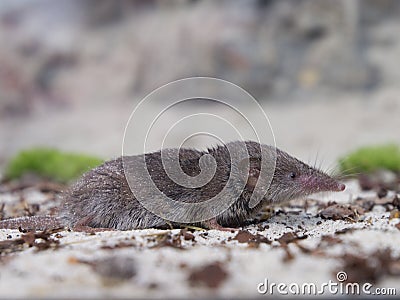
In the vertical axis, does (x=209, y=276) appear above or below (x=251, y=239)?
below

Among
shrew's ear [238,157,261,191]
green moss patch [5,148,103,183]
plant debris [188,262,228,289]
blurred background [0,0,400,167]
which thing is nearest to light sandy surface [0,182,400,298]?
plant debris [188,262,228,289]

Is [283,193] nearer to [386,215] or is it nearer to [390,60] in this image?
[386,215]

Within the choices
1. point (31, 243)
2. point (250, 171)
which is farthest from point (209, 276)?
point (250, 171)

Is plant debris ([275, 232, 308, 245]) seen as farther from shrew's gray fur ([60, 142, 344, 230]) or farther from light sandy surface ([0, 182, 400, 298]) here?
shrew's gray fur ([60, 142, 344, 230])

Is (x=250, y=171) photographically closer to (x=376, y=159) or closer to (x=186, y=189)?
(x=186, y=189)

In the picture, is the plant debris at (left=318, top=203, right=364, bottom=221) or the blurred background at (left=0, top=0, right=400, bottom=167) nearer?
the plant debris at (left=318, top=203, right=364, bottom=221)

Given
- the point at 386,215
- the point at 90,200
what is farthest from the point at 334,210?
the point at 90,200
